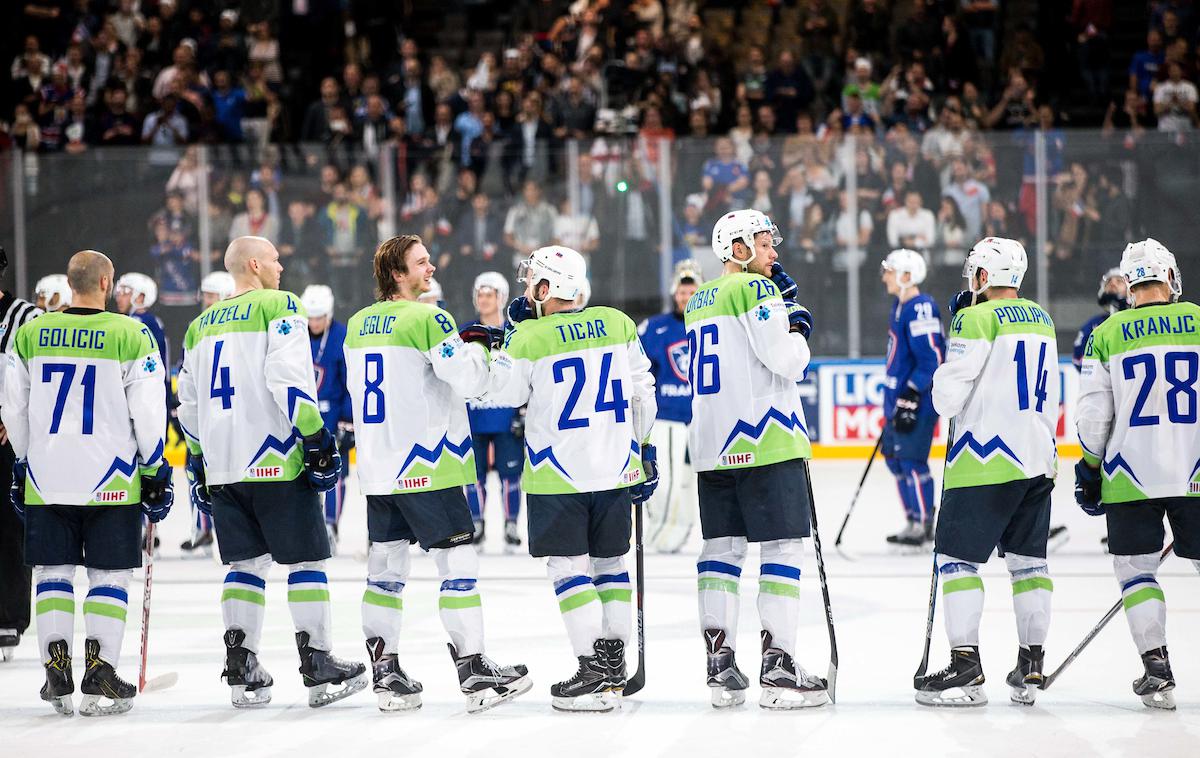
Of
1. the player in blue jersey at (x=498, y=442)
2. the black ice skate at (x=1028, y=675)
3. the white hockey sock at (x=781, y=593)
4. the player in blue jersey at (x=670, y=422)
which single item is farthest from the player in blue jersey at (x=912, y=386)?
the white hockey sock at (x=781, y=593)

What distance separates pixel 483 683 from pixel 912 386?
13.9 feet

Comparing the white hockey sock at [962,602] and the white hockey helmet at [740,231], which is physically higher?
the white hockey helmet at [740,231]

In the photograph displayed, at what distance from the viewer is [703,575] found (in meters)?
5.29

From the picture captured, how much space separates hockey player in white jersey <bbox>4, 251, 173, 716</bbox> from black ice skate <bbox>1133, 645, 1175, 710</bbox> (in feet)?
11.7

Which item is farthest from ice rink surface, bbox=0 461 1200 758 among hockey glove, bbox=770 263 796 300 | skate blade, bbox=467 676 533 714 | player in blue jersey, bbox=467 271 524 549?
hockey glove, bbox=770 263 796 300

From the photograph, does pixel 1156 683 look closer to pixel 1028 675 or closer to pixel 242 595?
pixel 1028 675

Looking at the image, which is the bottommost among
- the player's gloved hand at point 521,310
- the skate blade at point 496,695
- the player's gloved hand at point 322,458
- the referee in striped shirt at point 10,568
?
the skate blade at point 496,695

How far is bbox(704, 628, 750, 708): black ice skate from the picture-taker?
516 centimetres

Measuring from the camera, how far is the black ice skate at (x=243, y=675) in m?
5.22

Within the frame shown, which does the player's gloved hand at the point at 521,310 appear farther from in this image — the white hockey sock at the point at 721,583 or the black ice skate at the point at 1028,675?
the black ice skate at the point at 1028,675

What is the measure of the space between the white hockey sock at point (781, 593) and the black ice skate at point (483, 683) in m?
0.90

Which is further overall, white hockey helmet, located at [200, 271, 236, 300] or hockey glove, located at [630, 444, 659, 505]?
white hockey helmet, located at [200, 271, 236, 300]

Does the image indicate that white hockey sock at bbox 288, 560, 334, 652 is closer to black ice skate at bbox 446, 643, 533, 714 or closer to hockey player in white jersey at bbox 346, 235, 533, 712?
hockey player in white jersey at bbox 346, 235, 533, 712

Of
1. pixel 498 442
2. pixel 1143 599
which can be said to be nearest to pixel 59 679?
pixel 1143 599
